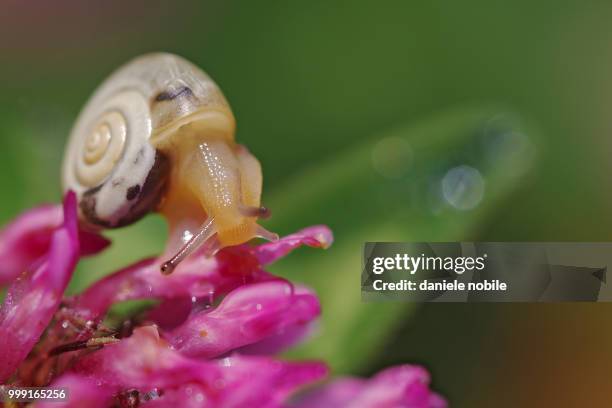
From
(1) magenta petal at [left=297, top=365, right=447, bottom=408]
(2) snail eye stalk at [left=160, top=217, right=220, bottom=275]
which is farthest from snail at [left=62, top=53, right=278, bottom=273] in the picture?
(1) magenta petal at [left=297, top=365, right=447, bottom=408]

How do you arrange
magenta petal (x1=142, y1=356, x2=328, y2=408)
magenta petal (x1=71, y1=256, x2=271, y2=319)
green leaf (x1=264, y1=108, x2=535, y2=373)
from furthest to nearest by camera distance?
green leaf (x1=264, y1=108, x2=535, y2=373) < magenta petal (x1=71, y1=256, x2=271, y2=319) < magenta petal (x1=142, y1=356, x2=328, y2=408)

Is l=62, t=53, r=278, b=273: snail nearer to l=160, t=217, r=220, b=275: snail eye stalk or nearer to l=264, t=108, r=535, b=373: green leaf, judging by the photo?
l=160, t=217, r=220, b=275: snail eye stalk

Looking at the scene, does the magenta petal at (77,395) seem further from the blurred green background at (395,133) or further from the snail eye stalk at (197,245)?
the blurred green background at (395,133)

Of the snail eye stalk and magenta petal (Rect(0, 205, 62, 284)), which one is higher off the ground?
magenta petal (Rect(0, 205, 62, 284))

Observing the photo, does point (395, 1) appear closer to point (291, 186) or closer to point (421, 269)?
point (291, 186)

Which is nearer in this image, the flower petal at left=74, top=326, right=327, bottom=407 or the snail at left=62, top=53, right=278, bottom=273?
the flower petal at left=74, top=326, right=327, bottom=407

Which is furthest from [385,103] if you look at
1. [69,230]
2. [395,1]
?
[69,230]

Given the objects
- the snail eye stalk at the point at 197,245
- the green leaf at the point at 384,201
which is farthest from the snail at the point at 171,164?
the green leaf at the point at 384,201
